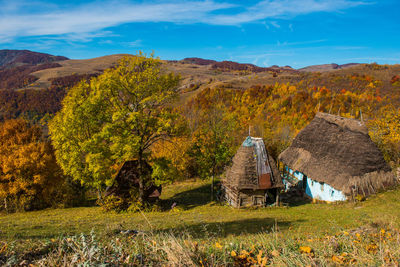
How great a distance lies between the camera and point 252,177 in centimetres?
2000

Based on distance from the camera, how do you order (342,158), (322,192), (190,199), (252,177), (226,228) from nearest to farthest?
(226,228) → (252,177) → (342,158) → (322,192) → (190,199)

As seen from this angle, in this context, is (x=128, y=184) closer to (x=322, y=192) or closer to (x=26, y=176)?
(x=26, y=176)

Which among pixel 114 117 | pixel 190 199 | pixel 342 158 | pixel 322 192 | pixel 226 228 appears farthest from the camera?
pixel 190 199

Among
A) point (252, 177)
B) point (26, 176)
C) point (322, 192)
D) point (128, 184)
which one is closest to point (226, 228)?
point (252, 177)

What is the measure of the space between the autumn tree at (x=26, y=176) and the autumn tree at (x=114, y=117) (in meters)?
4.24

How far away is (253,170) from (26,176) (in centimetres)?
1979

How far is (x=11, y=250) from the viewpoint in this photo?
13.7ft

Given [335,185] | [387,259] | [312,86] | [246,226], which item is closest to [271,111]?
[312,86]

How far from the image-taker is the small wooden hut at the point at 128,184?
67.8 ft

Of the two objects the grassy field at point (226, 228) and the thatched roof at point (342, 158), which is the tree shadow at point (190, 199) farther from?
the thatched roof at point (342, 158)

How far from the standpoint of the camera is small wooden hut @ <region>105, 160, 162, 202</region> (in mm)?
20672

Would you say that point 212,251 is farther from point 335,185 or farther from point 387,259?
point 335,185

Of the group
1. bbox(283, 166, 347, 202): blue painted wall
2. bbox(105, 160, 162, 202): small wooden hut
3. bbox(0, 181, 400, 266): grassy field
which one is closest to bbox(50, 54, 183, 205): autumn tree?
bbox(105, 160, 162, 202): small wooden hut

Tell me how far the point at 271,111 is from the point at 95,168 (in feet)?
285
